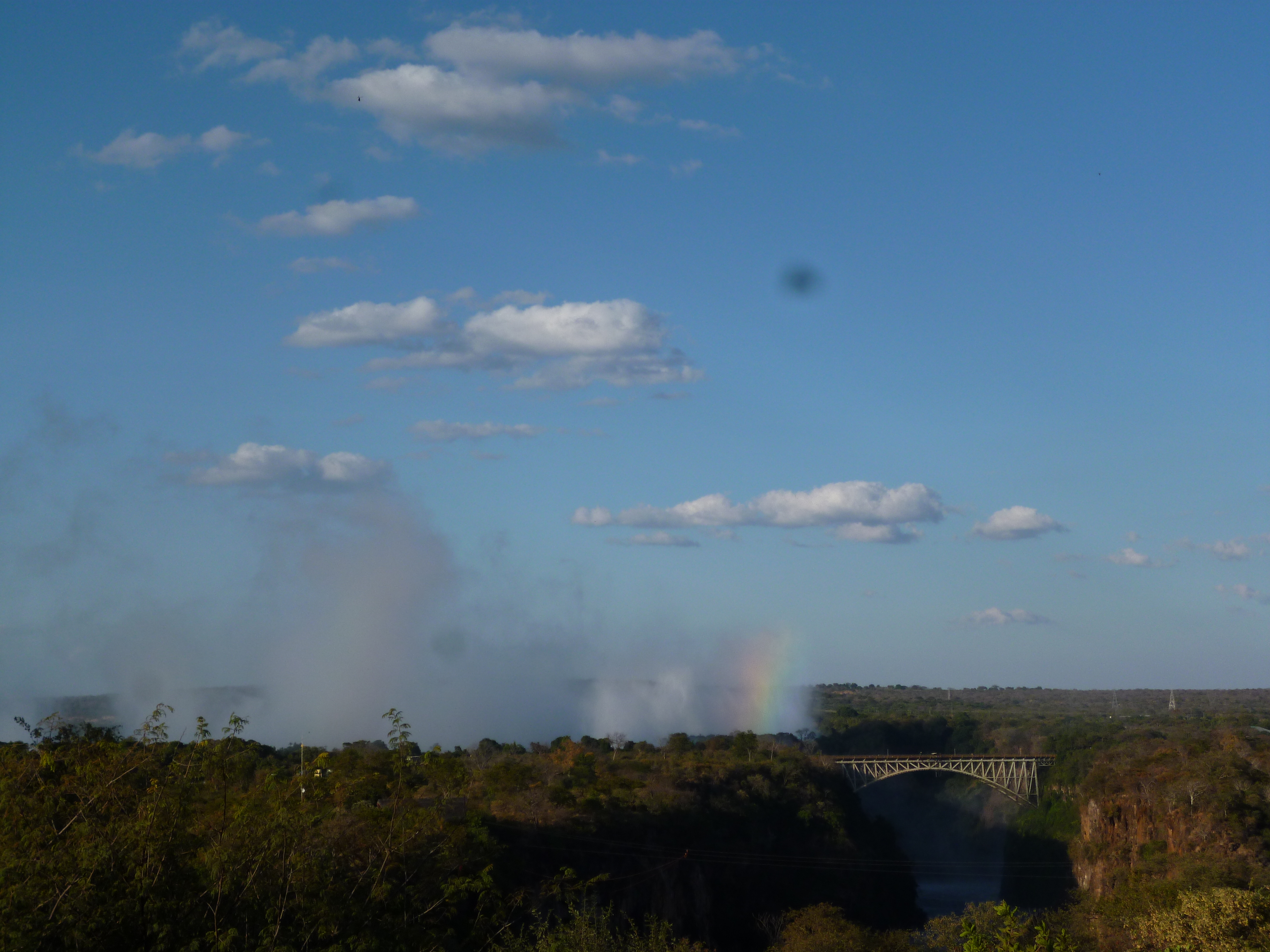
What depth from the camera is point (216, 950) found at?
768 inches

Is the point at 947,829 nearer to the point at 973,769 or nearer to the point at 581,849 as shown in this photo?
the point at 973,769

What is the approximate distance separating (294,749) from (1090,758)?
250 ft

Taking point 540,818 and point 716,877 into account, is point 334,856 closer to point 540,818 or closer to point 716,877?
point 540,818

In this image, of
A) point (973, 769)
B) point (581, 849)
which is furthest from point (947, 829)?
point (581, 849)

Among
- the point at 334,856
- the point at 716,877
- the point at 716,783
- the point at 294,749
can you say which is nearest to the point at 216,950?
the point at 334,856

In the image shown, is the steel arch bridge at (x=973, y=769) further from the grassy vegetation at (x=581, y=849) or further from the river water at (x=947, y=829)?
the river water at (x=947, y=829)

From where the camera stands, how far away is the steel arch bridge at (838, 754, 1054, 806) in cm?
10494

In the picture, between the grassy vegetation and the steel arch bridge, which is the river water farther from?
the grassy vegetation

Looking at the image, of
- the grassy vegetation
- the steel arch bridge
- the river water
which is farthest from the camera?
the river water

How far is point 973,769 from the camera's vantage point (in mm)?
111250

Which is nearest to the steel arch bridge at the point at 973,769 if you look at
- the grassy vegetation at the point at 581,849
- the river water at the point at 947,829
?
the grassy vegetation at the point at 581,849

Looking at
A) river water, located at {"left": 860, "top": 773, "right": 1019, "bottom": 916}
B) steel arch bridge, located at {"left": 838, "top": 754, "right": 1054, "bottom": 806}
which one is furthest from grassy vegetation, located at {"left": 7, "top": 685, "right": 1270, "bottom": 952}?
river water, located at {"left": 860, "top": 773, "right": 1019, "bottom": 916}

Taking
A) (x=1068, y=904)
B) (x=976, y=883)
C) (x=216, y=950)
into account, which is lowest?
(x=976, y=883)

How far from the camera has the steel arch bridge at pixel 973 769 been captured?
104938mm
